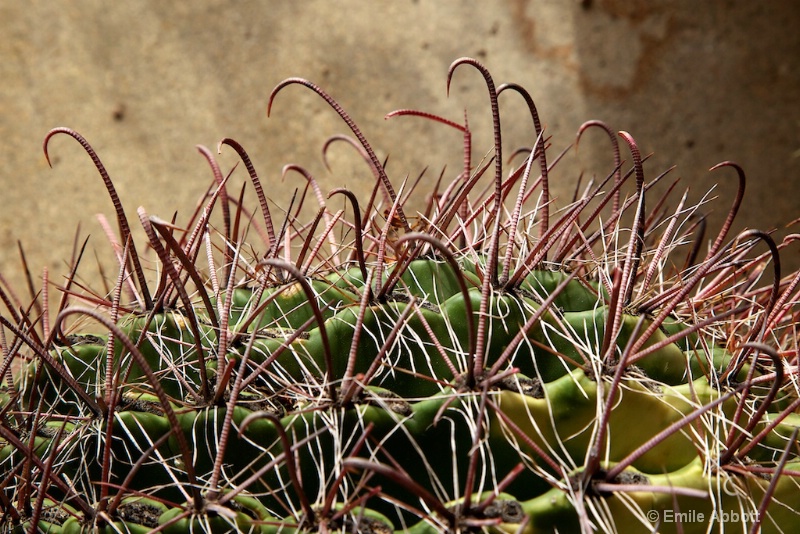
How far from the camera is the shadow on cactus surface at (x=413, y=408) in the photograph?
51 cm

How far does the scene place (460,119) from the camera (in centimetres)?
182

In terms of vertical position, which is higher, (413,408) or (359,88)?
(359,88)

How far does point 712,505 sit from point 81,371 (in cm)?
54

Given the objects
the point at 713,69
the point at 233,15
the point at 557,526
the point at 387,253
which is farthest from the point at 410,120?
the point at 557,526

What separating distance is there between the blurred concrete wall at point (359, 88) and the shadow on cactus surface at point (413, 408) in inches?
43.8

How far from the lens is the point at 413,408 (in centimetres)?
55

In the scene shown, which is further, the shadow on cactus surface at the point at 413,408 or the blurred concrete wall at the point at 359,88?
the blurred concrete wall at the point at 359,88

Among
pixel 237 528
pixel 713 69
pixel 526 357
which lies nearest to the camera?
pixel 237 528

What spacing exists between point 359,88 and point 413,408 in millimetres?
1369

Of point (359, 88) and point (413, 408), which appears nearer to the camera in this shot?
point (413, 408)

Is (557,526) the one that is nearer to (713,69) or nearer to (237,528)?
(237,528)

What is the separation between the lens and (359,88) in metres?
1.81

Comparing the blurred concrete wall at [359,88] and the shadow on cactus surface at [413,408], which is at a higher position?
the blurred concrete wall at [359,88]

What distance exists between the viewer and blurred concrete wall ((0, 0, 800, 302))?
1.75 m
